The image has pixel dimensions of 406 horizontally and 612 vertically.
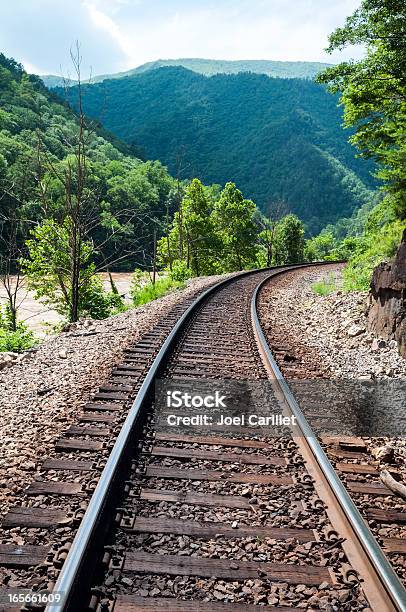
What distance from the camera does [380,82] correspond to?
962 centimetres

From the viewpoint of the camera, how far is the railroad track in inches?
90.0

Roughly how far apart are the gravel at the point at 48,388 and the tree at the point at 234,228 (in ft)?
117

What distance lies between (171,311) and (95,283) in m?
6.42

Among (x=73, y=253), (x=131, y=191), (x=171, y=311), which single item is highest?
(x=131, y=191)

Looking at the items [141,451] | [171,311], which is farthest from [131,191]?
[141,451]

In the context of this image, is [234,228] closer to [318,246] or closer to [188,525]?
[188,525]

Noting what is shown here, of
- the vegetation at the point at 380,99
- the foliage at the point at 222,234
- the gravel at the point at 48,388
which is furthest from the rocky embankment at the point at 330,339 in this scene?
the foliage at the point at 222,234

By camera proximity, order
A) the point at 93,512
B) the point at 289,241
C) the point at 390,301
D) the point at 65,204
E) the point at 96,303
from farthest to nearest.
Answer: the point at 289,241 < the point at 96,303 < the point at 65,204 < the point at 390,301 < the point at 93,512

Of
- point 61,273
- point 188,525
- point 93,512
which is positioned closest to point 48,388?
point 93,512

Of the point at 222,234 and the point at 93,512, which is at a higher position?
the point at 222,234

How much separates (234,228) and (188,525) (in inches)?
1656

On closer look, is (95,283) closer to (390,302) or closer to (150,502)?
(390,302)

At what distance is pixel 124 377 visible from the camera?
539 centimetres

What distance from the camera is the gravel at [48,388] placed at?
353cm
